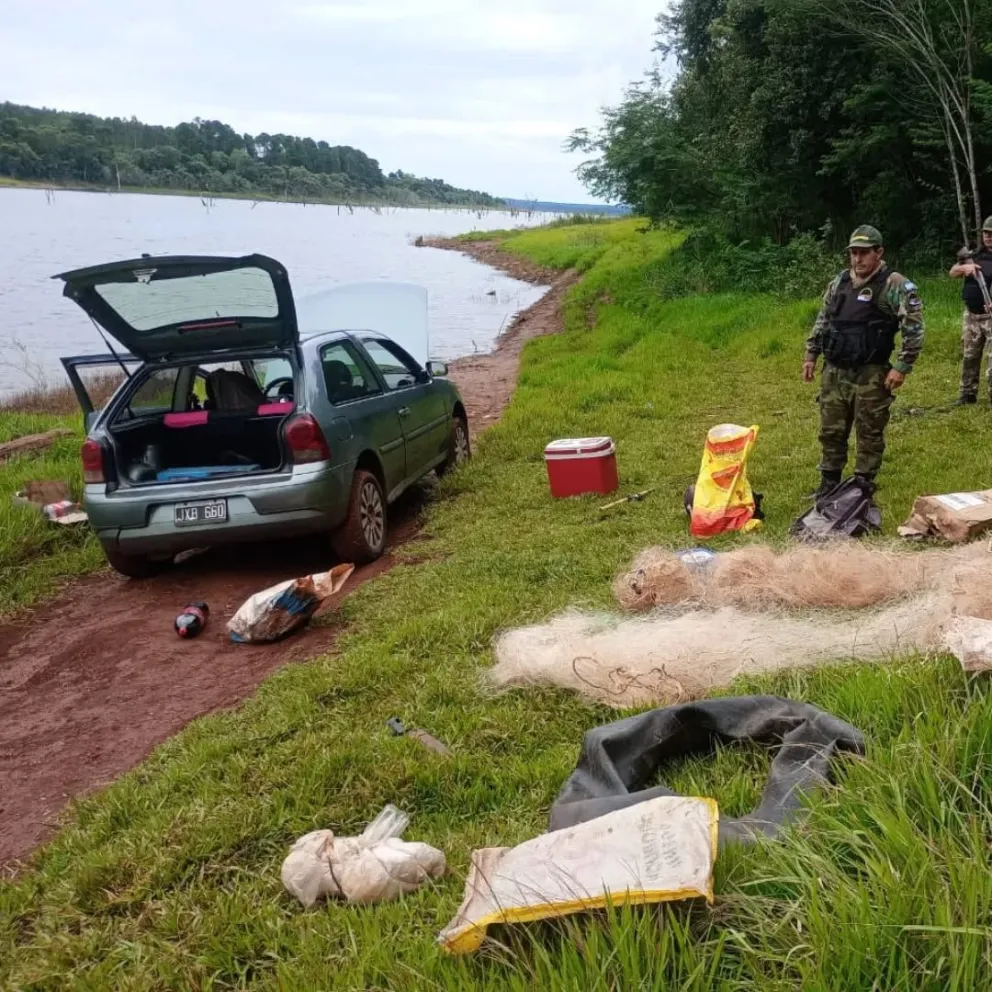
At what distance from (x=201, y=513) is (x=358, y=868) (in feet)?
12.3

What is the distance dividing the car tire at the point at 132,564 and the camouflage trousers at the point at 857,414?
4.83 m

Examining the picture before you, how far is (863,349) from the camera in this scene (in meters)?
5.75

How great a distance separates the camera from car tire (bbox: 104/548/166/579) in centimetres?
604

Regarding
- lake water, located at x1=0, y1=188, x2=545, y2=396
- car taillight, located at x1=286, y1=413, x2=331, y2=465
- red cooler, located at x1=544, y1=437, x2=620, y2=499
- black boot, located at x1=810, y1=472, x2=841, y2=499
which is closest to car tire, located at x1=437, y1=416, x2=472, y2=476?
red cooler, located at x1=544, y1=437, x2=620, y2=499

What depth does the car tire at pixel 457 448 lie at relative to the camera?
28.0 ft

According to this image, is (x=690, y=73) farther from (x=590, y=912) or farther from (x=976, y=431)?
(x=590, y=912)

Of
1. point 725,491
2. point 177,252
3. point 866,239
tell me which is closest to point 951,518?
point 725,491

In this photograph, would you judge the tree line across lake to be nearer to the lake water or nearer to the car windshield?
the lake water

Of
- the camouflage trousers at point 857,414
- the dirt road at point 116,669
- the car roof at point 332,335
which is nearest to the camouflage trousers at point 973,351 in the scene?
the camouflage trousers at point 857,414

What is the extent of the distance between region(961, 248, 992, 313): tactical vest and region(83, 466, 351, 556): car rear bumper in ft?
22.4

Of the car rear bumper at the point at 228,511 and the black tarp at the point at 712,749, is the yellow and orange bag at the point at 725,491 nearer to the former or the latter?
the car rear bumper at the point at 228,511

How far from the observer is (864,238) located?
5605 millimetres

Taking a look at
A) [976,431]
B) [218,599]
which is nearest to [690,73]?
[976,431]

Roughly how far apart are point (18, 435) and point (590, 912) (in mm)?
11035
